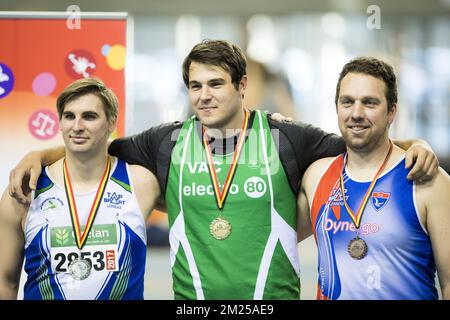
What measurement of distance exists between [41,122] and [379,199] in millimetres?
1484

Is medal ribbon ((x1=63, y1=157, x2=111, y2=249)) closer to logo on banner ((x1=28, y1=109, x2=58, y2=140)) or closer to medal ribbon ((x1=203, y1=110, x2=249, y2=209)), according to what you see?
logo on banner ((x1=28, y1=109, x2=58, y2=140))

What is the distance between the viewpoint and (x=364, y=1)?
9.96 ft

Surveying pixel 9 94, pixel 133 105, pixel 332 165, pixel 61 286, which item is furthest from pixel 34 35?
pixel 332 165

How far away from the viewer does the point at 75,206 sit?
116 inches

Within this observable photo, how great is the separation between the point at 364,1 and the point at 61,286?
1.76 meters

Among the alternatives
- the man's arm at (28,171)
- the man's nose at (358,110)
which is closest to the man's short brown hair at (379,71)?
the man's nose at (358,110)

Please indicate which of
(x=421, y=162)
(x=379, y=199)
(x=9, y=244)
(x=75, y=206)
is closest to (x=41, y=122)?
(x=75, y=206)

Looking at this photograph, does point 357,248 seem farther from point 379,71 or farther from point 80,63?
point 80,63

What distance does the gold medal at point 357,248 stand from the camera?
2.76 m

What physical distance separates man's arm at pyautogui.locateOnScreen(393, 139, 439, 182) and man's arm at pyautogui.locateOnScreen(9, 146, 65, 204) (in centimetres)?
145

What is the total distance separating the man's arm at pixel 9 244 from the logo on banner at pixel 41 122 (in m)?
0.30

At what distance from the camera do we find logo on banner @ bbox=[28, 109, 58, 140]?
10.1ft
